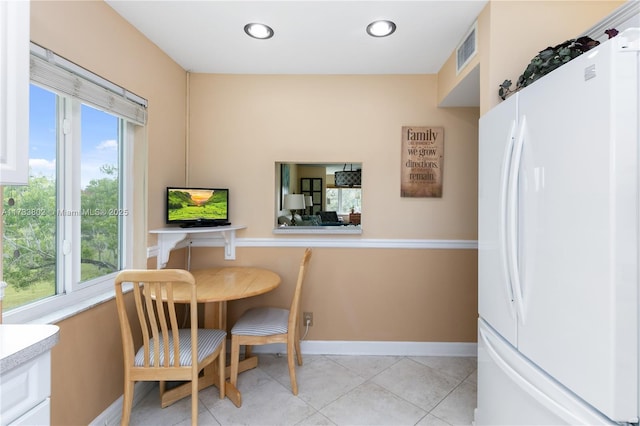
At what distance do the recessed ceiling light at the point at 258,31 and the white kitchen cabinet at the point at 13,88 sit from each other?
3.94ft

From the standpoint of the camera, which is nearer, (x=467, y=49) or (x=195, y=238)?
(x=467, y=49)

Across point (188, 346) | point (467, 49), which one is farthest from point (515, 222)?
point (188, 346)

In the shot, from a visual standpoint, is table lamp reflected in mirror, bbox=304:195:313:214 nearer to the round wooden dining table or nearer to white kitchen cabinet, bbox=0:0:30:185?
the round wooden dining table

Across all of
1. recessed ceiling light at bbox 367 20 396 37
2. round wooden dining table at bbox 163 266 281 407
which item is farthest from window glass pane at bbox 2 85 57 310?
recessed ceiling light at bbox 367 20 396 37

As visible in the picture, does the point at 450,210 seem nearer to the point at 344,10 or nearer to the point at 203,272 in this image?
the point at 344,10

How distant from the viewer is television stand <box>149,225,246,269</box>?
83.7 inches

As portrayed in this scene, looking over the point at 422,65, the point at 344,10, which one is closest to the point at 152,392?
the point at 344,10

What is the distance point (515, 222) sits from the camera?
3.82 feet

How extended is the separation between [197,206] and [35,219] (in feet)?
3.34

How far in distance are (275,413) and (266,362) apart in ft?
1.96

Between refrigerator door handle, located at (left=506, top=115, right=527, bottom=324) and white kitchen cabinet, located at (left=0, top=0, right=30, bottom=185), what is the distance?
1772 mm

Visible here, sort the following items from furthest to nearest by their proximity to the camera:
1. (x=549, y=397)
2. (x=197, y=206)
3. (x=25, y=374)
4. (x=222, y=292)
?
(x=197, y=206) < (x=222, y=292) < (x=549, y=397) < (x=25, y=374)

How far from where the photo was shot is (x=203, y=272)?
7.72ft

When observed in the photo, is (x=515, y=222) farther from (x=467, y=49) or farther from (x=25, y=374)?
(x=25, y=374)
